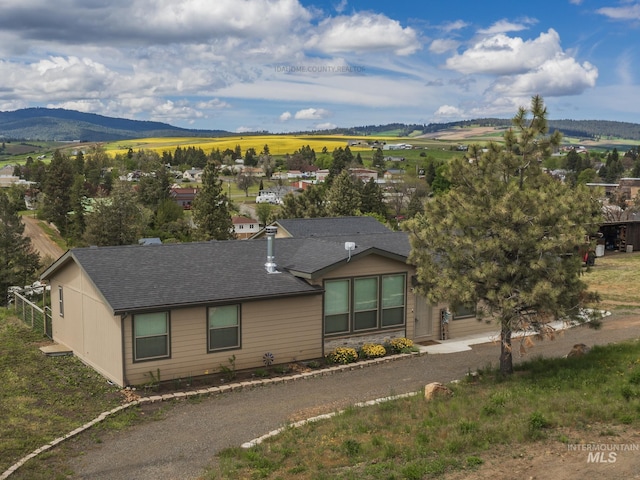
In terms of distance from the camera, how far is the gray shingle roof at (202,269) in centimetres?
1708

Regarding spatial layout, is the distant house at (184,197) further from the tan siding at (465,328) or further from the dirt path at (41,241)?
the tan siding at (465,328)

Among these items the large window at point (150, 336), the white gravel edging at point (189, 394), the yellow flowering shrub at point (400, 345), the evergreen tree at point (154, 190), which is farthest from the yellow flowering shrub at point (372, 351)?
the evergreen tree at point (154, 190)

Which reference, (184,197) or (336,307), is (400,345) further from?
(184,197)

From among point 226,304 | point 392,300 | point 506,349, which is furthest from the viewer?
point 392,300

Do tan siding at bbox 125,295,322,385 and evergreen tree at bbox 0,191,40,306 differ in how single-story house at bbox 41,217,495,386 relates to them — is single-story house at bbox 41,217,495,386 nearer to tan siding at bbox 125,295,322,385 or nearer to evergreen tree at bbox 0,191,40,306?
tan siding at bbox 125,295,322,385

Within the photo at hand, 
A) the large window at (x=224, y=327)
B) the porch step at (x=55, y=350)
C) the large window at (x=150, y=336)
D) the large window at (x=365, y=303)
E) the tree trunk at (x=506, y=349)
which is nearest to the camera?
the tree trunk at (x=506, y=349)

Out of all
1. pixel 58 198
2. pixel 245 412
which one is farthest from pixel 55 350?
pixel 58 198

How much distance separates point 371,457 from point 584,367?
22.6 ft

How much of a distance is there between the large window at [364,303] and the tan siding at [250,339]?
53cm

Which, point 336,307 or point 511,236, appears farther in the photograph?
point 336,307

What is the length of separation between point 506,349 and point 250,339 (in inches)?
289

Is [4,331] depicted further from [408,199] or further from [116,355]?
[408,199]

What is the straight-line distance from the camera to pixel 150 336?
55.4 ft

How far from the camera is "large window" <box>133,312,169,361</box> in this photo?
16727 millimetres
